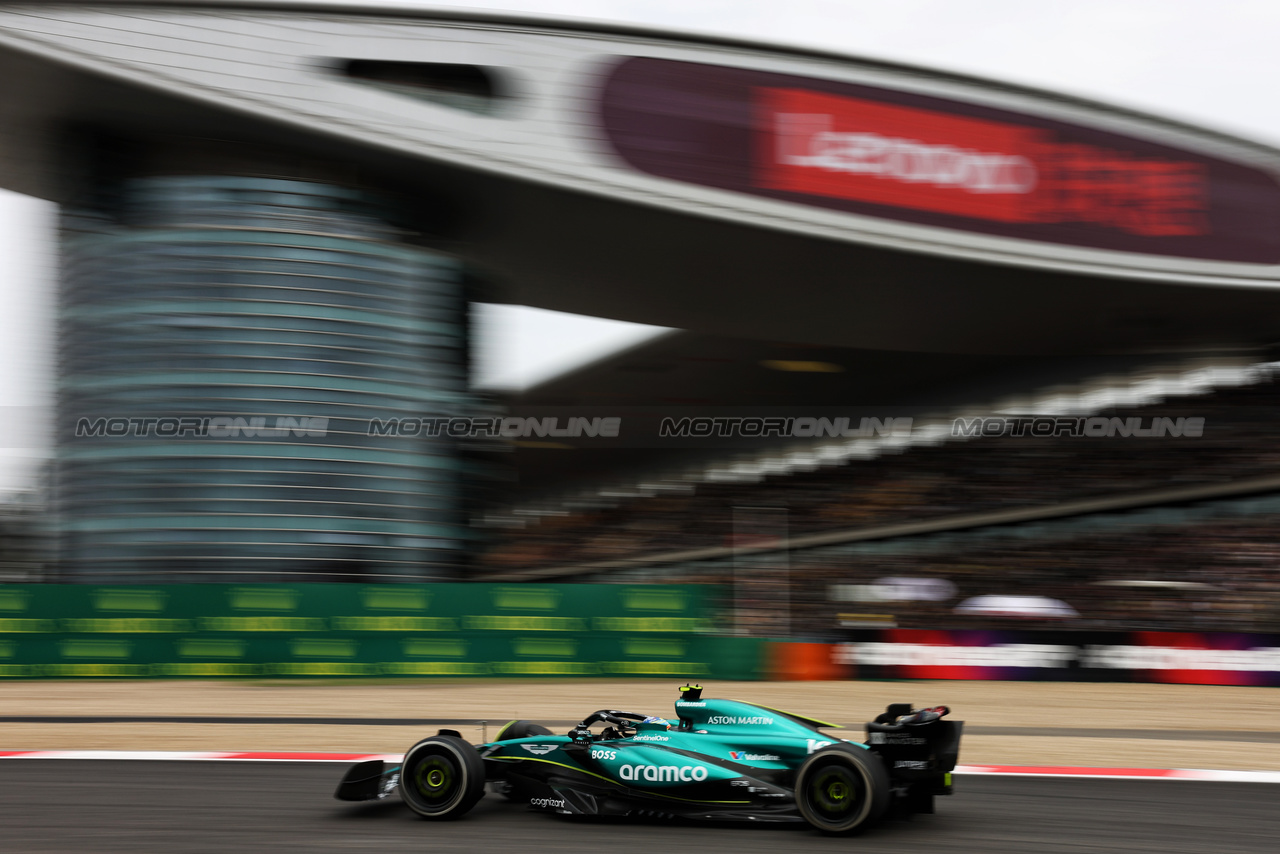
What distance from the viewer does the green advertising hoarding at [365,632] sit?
13.4m

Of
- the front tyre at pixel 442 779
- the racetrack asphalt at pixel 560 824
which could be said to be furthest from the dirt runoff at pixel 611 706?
the front tyre at pixel 442 779

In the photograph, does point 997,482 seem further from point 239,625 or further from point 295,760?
point 295,760

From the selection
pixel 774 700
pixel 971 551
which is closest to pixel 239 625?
pixel 774 700

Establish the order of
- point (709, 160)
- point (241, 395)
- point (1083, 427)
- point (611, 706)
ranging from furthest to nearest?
point (1083, 427), point (709, 160), point (241, 395), point (611, 706)

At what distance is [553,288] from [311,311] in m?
6.11

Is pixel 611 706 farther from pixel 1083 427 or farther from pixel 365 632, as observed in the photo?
pixel 1083 427

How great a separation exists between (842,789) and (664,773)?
809mm

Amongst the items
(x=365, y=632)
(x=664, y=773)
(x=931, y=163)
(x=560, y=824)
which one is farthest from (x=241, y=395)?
(x=664, y=773)

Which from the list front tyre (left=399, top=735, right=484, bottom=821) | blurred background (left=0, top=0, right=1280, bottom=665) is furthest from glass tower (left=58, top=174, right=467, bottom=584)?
front tyre (left=399, top=735, right=484, bottom=821)

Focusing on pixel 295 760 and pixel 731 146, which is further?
pixel 731 146

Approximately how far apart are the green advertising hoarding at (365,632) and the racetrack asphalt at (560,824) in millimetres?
6695

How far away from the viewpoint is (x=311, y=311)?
1648cm

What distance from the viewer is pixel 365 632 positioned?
44.1ft

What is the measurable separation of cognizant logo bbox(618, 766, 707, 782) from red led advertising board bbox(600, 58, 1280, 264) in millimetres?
13478
